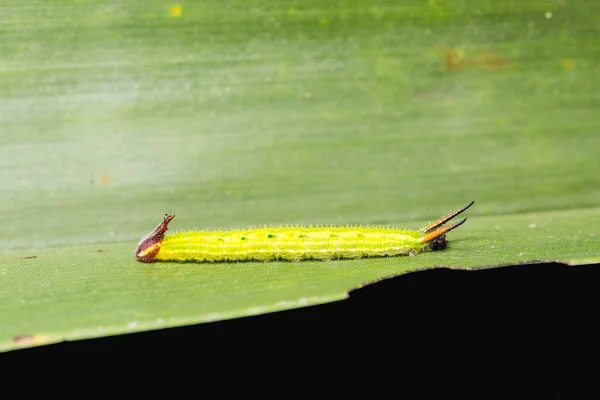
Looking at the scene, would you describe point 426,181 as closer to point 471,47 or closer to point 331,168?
point 331,168

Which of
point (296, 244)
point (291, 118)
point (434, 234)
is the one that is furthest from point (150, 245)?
point (434, 234)

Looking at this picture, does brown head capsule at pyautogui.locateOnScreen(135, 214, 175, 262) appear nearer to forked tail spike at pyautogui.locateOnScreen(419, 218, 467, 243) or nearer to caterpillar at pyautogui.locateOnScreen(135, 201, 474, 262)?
caterpillar at pyautogui.locateOnScreen(135, 201, 474, 262)

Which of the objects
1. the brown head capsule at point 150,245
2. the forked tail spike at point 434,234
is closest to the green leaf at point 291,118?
the brown head capsule at point 150,245

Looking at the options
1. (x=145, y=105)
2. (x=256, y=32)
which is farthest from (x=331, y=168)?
(x=145, y=105)

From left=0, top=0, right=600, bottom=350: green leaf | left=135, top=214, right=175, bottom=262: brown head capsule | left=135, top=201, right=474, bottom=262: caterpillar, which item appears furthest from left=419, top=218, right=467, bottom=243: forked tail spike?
left=135, top=214, right=175, bottom=262: brown head capsule

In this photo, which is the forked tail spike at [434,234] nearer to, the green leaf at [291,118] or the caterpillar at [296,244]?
the caterpillar at [296,244]

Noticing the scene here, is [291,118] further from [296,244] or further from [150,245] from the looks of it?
[150,245]
